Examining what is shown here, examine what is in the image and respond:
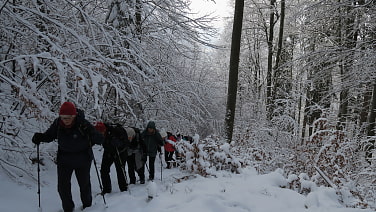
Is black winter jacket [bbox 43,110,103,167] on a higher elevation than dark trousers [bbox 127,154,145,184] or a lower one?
higher

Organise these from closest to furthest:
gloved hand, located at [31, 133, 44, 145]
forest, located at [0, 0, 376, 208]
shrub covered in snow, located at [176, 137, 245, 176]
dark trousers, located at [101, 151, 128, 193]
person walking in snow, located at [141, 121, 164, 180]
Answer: gloved hand, located at [31, 133, 44, 145] → forest, located at [0, 0, 376, 208] → dark trousers, located at [101, 151, 128, 193] → shrub covered in snow, located at [176, 137, 245, 176] → person walking in snow, located at [141, 121, 164, 180]

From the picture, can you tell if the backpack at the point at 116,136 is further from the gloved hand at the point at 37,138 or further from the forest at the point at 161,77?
the gloved hand at the point at 37,138

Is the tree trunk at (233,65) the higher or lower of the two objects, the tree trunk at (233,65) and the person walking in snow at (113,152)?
the higher

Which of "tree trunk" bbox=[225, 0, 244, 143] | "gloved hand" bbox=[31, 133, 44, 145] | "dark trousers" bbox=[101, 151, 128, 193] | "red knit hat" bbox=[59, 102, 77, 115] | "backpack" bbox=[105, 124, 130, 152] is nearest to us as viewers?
"red knit hat" bbox=[59, 102, 77, 115]

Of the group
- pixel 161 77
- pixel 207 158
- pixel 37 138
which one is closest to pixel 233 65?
pixel 161 77

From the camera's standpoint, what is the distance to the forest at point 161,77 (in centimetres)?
443

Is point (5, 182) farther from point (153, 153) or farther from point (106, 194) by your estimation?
point (153, 153)

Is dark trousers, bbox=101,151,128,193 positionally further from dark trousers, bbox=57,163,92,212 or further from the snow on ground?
dark trousers, bbox=57,163,92,212

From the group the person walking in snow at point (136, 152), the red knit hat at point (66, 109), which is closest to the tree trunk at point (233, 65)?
the person walking in snow at point (136, 152)

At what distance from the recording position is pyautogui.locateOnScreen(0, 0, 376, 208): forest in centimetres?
443

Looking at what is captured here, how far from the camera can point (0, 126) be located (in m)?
Result: 4.91

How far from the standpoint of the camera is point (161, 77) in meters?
9.27

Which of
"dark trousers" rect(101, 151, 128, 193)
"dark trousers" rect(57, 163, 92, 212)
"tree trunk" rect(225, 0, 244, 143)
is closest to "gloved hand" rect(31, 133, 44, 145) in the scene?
"dark trousers" rect(57, 163, 92, 212)

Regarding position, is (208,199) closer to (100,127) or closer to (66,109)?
(66,109)
